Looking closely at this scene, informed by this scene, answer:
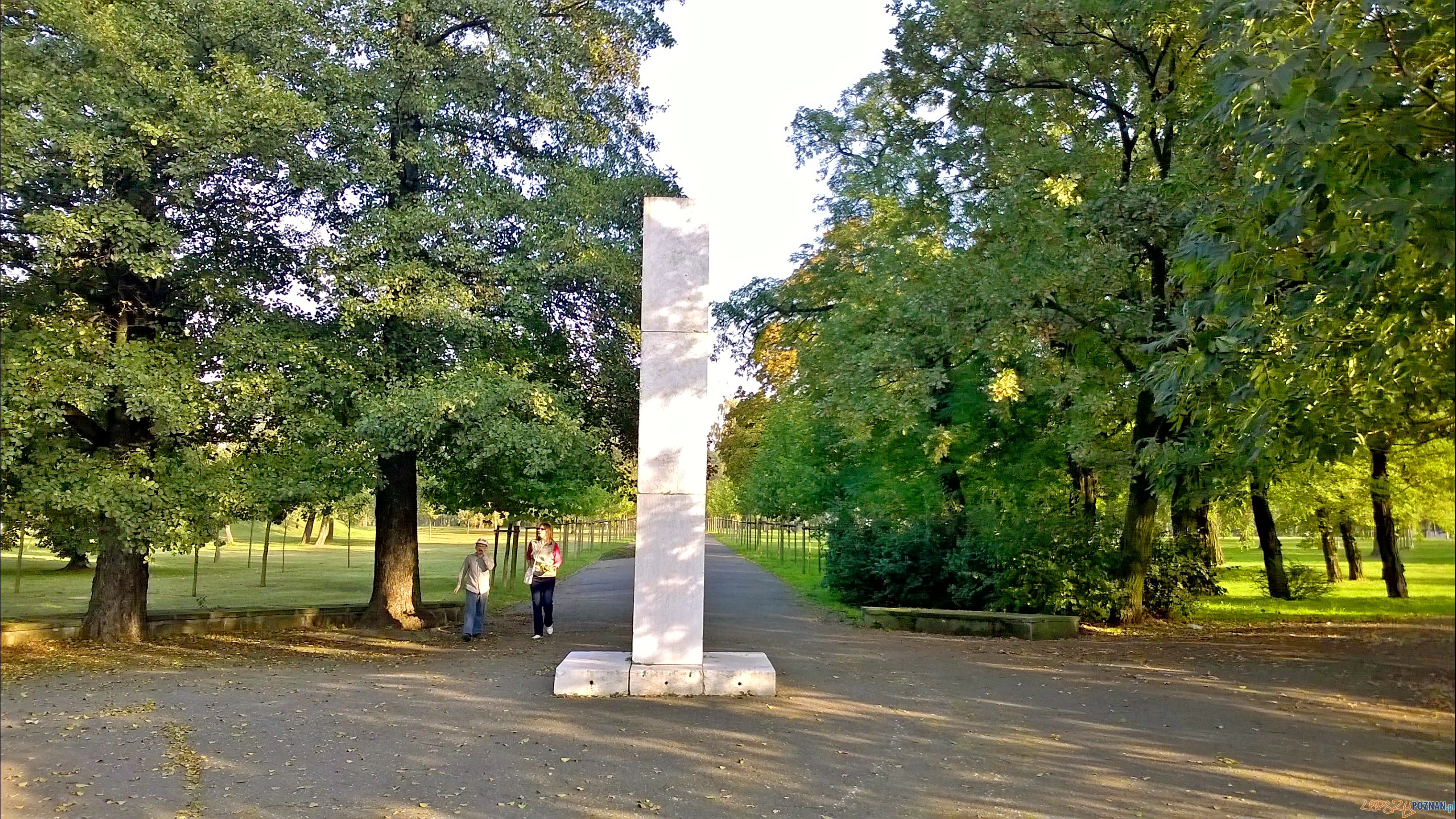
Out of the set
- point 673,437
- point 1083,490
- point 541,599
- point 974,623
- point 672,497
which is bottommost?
point 974,623

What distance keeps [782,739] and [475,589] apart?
8760 mm

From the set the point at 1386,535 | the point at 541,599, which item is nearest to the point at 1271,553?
the point at 541,599

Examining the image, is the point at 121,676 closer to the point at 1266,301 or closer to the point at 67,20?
the point at 67,20

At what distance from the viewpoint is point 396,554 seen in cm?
1617

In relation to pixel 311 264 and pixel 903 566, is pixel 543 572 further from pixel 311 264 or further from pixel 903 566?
pixel 903 566

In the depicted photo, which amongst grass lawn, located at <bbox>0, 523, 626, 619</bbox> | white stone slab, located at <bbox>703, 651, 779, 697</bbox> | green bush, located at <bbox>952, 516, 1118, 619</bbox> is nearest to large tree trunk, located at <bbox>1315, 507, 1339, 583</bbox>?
white stone slab, located at <bbox>703, 651, 779, 697</bbox>

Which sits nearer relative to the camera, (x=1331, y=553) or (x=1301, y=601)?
(x=1331, y=553)

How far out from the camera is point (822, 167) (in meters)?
21.9

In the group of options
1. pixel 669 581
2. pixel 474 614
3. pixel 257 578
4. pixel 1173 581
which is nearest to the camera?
pixel 669 581

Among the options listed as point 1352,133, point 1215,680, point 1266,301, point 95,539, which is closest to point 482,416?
point 95,539

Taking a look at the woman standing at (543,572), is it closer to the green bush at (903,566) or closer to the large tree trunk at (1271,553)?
the green bush at (903,566)

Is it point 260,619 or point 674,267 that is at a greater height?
point 674,267

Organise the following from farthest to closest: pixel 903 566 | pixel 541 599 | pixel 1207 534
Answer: pixel 1207 534, pixel 903 566, pixel 541 599

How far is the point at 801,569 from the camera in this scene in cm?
3566
